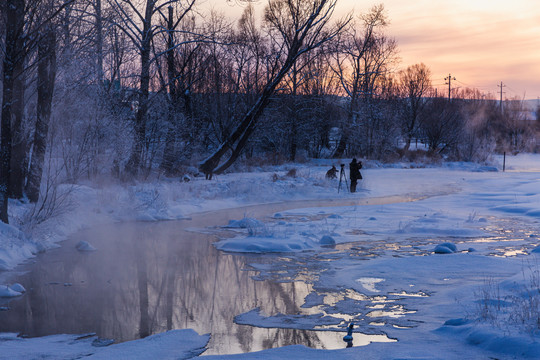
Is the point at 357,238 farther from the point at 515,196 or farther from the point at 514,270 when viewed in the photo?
the point at 515,196

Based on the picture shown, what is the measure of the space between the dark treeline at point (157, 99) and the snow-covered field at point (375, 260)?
1.35 metres

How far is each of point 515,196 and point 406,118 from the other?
47620 millimetres

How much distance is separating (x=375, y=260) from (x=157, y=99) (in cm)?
1478

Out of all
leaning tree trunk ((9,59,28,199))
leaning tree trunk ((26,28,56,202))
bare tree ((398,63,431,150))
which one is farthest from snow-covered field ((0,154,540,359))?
bare tree ((398,63,431,150))

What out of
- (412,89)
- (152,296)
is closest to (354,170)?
(152,296)

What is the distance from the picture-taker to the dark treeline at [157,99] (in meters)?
11.4

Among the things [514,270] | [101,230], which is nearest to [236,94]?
[101,230]

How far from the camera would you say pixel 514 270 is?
8508 mm

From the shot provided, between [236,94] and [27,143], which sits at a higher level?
[236,94]

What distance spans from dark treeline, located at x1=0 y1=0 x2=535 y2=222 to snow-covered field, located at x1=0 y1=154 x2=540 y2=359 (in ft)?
4.43

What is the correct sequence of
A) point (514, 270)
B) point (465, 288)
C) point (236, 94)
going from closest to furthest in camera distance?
point (465, 288)
point (514, 270)
point (236, 94)

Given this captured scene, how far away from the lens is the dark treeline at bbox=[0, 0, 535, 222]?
11.4 meters

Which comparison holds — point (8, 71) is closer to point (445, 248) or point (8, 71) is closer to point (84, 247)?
point (84, 247)

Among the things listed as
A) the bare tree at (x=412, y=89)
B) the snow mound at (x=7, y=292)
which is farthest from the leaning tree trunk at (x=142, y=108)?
the bare tree at (x=412, y=89)
